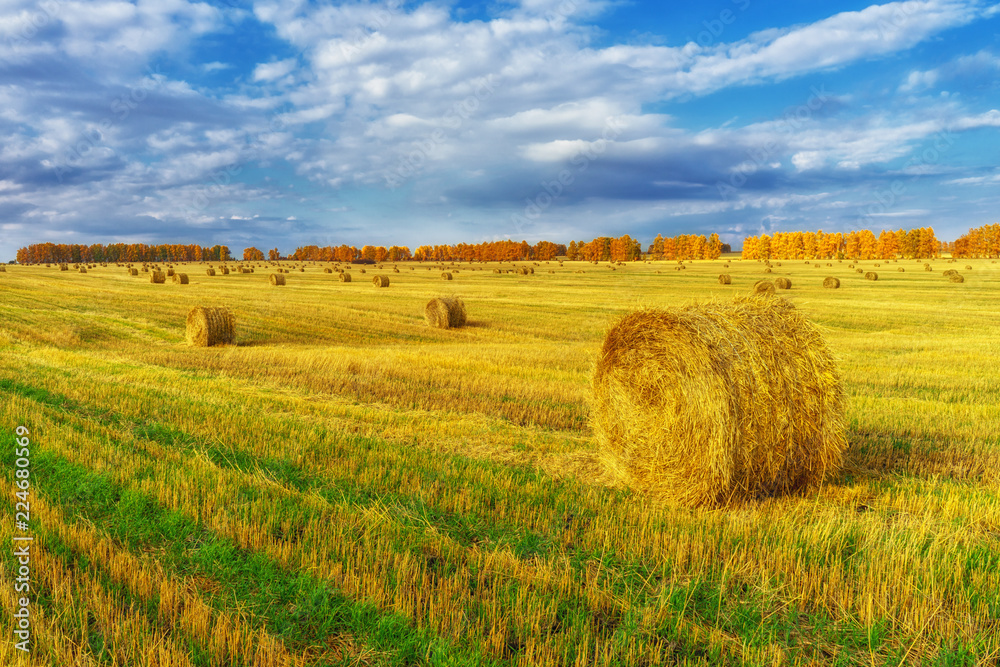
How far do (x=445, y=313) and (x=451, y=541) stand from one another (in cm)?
2129

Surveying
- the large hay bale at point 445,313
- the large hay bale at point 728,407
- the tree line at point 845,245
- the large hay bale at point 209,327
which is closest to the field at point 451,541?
the large hay bale at point 728,407

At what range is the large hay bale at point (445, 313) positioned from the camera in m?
26.4

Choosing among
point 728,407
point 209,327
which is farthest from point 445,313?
point 728,407

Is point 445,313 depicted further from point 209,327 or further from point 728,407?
point 728,407

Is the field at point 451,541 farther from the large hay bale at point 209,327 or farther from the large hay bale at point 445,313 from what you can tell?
the large hay bale at point 445,313

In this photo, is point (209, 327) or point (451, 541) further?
point (209, 327)

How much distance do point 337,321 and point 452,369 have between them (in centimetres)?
1325

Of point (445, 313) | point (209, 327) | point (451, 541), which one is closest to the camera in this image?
point (451, 541)

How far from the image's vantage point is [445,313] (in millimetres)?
26391

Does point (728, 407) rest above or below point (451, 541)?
above

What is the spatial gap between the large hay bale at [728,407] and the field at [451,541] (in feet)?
1.23

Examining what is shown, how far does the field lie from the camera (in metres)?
4.05

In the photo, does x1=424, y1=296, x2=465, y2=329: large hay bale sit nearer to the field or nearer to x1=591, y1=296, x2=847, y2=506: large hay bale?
the field

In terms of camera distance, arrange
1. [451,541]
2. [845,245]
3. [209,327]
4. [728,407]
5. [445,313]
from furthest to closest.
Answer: [845,245] < [445,313] < [209,327] < [728,407] < [451,541]
